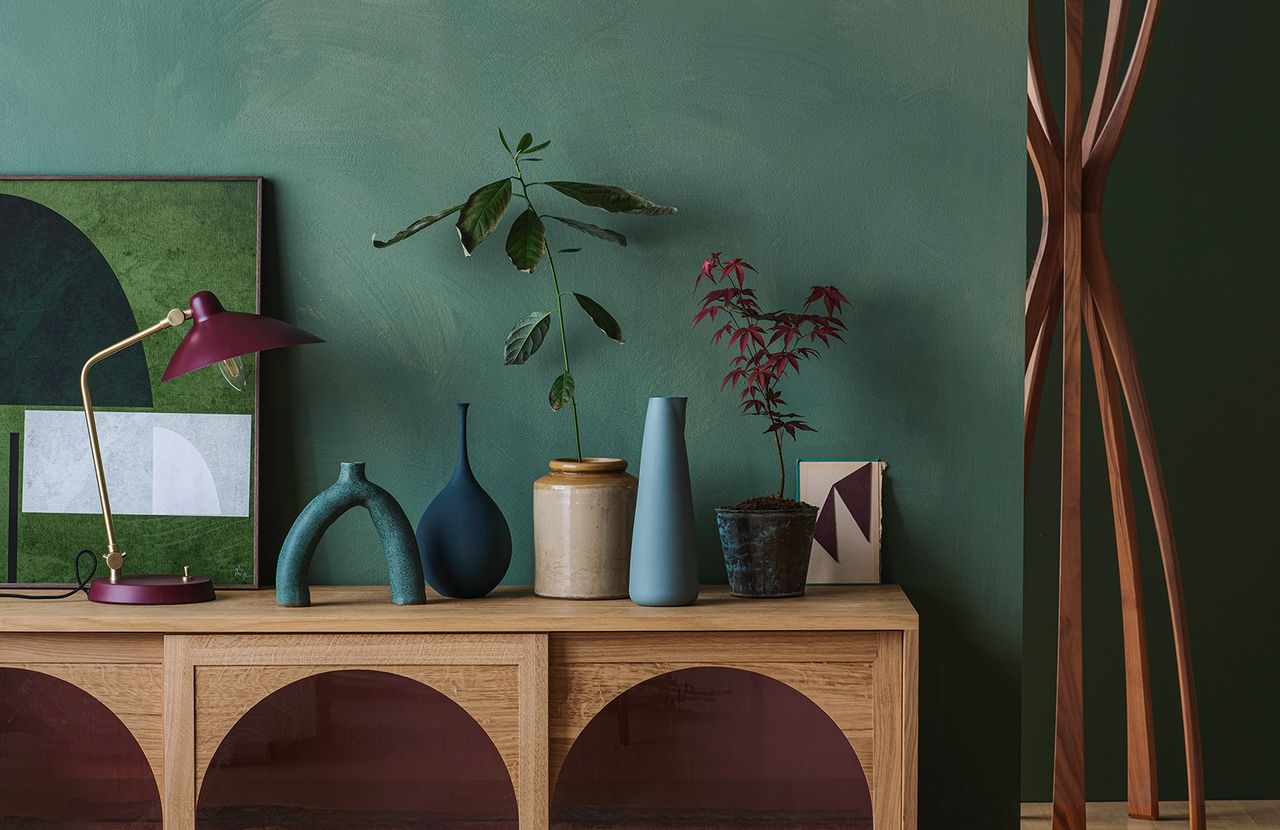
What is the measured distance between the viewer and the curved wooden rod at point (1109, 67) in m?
2.62

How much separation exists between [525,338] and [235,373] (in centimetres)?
58

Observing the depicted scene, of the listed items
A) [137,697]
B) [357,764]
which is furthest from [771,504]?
[137,697]

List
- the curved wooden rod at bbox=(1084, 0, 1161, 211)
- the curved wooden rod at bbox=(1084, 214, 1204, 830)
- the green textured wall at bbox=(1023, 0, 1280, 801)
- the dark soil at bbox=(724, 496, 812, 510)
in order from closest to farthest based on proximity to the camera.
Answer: the dark soil at bbox=(724, 496, 812, 510) → the curved wooden rod at bbox=(1084, 0, 1161, 211) → the curved wooden rod at bbox=(1084, 214, 1204, 830) → the green textured wall at bbox=(1023, 0, 1280, 801)

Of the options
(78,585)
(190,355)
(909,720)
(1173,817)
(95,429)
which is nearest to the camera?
(909,720)

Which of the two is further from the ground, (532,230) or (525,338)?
(532,230)

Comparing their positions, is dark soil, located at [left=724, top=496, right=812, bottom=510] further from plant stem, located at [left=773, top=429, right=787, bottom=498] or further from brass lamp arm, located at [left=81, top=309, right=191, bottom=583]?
brass lamp arm, located at [left=81, top=309, right=191, bottom=583]

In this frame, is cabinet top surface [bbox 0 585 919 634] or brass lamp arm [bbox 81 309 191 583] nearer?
cabinet top surface [bbox 0 585 919 634]

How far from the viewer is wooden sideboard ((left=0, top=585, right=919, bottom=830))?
1804 mm

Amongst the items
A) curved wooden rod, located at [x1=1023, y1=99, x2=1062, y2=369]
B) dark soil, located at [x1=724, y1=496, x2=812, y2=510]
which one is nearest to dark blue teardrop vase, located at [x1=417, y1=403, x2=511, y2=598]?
dark soil, located at [x1=724, y1=496, x2=812, y2=510]

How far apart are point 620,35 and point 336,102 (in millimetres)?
585

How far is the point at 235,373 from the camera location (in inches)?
84.5

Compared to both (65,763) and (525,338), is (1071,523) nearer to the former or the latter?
(525,338)

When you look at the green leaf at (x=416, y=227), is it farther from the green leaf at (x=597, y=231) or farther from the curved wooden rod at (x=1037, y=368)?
the curved wooden rod at (x=1037, y=368)

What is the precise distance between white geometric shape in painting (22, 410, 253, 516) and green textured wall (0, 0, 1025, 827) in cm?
8
